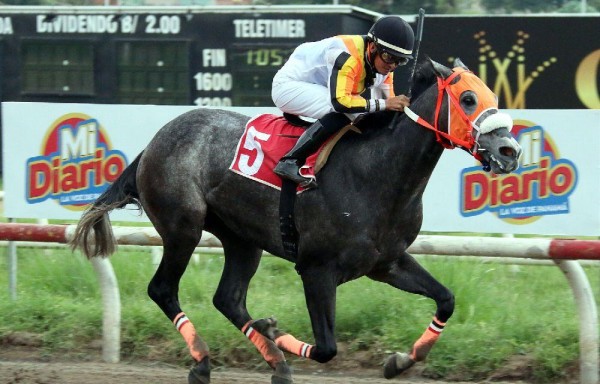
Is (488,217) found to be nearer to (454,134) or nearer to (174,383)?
(454,134)

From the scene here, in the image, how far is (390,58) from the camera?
17.5 feet

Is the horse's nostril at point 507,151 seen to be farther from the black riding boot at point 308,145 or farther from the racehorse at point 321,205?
the black riding boot at point 308,145

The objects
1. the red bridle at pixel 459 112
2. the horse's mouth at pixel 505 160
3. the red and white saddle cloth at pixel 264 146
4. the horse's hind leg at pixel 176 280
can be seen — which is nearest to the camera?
the horse's mouth at pixel 505 160

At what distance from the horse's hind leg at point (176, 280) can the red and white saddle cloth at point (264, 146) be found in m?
0.49

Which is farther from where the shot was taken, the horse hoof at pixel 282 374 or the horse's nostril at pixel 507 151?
the horse hoof at pixel 282 374

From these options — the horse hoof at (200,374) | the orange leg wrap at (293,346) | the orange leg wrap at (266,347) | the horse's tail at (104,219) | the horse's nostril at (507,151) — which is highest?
the horse's nostril at (507,151)

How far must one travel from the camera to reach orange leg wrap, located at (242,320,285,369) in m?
5.82

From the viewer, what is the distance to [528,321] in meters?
6.25

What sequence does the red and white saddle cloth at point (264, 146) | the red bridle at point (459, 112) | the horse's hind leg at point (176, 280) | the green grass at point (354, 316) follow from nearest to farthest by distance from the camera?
the red bridle at point (459, 112), the red and white saddle cloth at point (264, 146), the horse's hind leg at point (176, 280), the green grass at point (354, 316)

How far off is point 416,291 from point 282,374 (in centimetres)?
79

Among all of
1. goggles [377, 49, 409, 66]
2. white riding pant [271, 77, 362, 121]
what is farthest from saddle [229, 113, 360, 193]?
goggles [377, 49, 409, 66]

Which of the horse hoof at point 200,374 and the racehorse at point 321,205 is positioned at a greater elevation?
the racehorse at point 321,205

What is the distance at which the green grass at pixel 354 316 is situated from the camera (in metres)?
6.01

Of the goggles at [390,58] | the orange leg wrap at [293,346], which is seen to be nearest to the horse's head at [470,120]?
the goggles at [390,58]
